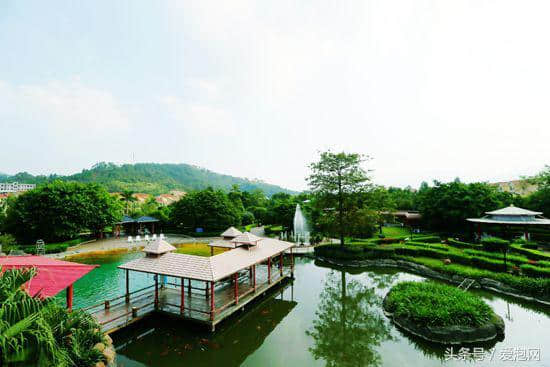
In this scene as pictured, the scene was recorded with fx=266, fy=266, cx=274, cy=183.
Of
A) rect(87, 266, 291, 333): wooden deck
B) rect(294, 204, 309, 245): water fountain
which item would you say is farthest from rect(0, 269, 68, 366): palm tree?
rect(294, 204, 309, 245): water fountain

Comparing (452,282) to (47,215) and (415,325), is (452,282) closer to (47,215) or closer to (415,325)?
(415,325)

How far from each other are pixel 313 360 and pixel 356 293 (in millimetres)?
6688

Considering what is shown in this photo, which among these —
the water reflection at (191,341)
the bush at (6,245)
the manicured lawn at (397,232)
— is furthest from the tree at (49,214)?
the manicured lawn at (397,232)

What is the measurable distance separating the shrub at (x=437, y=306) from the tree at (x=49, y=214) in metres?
28.7

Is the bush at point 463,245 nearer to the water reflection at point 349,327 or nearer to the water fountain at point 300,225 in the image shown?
the water reflection at point 349,327

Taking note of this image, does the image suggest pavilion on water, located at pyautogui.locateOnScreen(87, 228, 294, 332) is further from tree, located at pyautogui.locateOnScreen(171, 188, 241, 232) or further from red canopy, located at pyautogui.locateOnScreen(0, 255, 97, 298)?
tree, located at pyautogui.locateOnScreen(171, 188, 241, 232)

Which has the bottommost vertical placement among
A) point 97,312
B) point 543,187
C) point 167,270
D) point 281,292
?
point 281,292

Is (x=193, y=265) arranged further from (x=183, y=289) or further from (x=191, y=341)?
(x=191, y=341)

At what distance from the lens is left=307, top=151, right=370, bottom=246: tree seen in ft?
68.3

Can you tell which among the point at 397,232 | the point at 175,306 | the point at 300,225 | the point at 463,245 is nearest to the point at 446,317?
the point at 175,306

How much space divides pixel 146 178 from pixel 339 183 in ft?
374

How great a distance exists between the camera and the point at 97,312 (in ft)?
33.6

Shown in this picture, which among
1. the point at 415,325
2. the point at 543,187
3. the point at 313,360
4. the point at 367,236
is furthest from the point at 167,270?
the point at 543,187

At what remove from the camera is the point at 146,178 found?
11719cm
